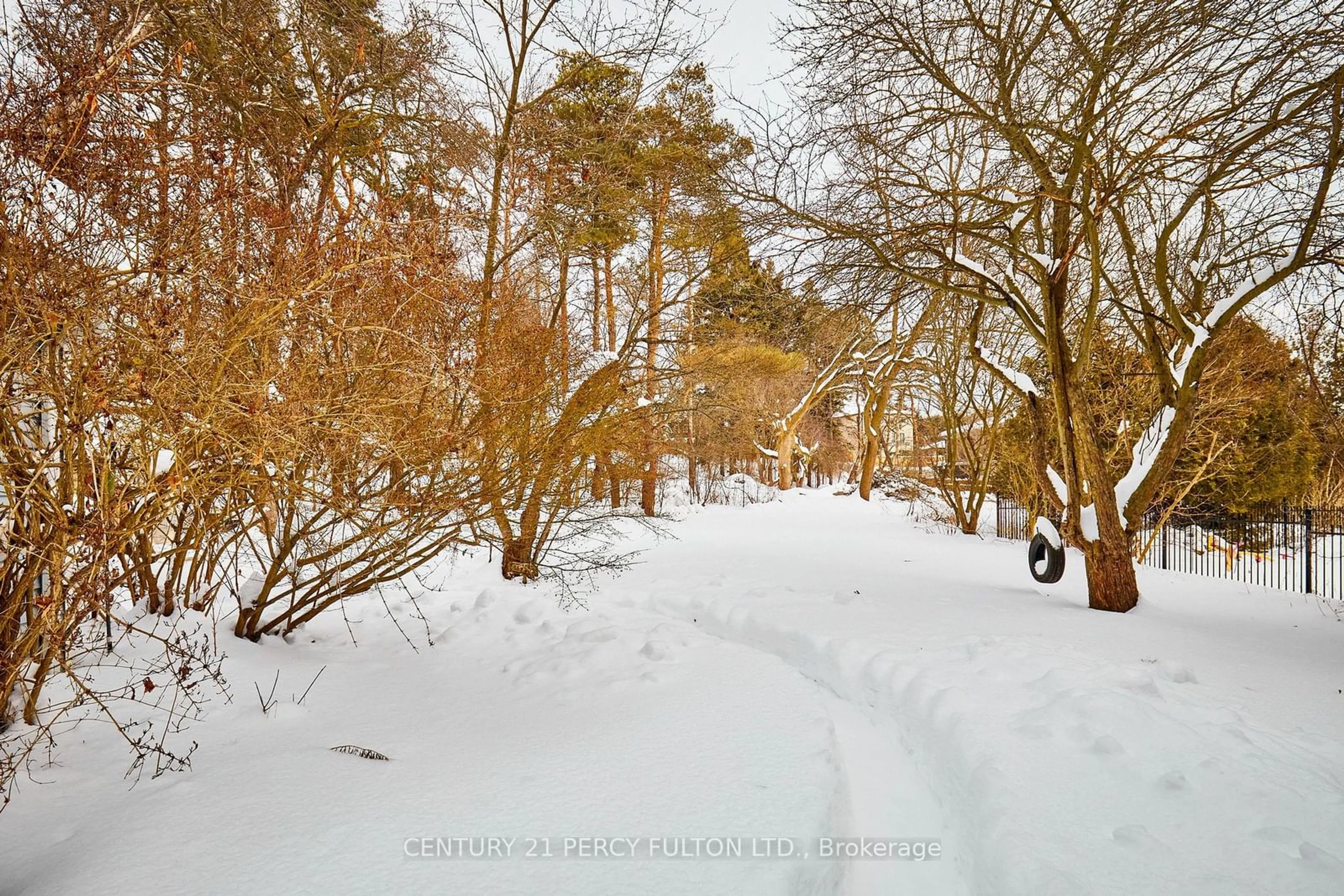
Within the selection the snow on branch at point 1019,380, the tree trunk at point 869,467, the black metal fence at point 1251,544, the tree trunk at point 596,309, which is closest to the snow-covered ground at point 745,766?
the snow on branch at point 1019,380

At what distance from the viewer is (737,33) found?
20.8ft

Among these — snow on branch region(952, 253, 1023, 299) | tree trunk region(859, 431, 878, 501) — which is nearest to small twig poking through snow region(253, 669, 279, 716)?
snow on branch region(952, 253, 1023, 299)

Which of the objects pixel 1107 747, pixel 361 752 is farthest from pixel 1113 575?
pixel 361 752

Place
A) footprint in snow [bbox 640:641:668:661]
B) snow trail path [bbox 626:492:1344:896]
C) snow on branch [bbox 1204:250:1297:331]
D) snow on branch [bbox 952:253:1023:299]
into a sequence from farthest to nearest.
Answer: snow on branch [bbox 952:253:1023:299], snow on branch [bbox 1204:250:1297:331], footprint in snow [bbox 640:641:668:661], snow trail path [bbox 626:492:1344:896]

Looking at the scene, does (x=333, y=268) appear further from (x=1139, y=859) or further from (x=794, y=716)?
(x=1139, y=859)

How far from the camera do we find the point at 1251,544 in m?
11.8

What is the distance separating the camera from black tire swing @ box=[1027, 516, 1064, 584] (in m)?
6.76

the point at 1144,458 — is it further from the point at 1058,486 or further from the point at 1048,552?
the point at 1048,552

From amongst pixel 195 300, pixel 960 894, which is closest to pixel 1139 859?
pixel 960 894

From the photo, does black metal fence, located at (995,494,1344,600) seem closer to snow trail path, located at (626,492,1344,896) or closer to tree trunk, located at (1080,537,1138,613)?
snow trail path, located at (626,492,1344,896)

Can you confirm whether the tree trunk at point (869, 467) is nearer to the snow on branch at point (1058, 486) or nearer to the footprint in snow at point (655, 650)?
the snow on branch at point (1058, 486)

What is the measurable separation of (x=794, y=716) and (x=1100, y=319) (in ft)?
24.7

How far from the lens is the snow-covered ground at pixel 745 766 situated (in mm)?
2322

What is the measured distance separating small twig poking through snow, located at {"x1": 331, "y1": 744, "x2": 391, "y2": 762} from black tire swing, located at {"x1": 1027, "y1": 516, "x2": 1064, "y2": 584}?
6.86 meters
